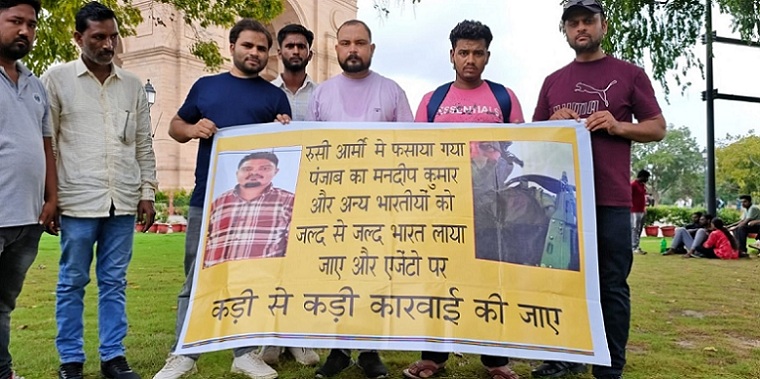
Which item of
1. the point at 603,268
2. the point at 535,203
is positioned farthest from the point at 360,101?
the point at 603,268

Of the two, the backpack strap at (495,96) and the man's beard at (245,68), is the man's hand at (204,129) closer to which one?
the man's beard at (245,68)

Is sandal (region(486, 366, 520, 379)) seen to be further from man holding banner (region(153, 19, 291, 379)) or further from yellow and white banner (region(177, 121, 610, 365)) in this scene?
man holding banner (region(153, 19, 291, 379))

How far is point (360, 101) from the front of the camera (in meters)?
3.35

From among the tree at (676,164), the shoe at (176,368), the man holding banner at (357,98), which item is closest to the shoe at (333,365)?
the man holding banner at (357,98)

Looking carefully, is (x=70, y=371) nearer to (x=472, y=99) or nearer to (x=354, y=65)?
(x=354, y=65)

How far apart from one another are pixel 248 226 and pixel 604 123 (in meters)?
1.90

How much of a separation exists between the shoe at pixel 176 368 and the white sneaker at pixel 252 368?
0.81 ft

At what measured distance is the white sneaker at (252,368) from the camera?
3.16 m

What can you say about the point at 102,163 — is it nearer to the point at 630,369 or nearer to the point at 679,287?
the point at 630,369

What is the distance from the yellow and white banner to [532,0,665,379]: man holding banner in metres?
0.11

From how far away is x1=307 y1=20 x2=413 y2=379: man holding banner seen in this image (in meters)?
3.27

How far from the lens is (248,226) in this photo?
305 cm

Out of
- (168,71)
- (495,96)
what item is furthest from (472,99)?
(168,71)

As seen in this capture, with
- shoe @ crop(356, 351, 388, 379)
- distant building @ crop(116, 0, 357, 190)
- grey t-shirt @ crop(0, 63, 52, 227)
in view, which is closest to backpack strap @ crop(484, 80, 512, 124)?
shoe @ crop(356, 351, 388, 379)
